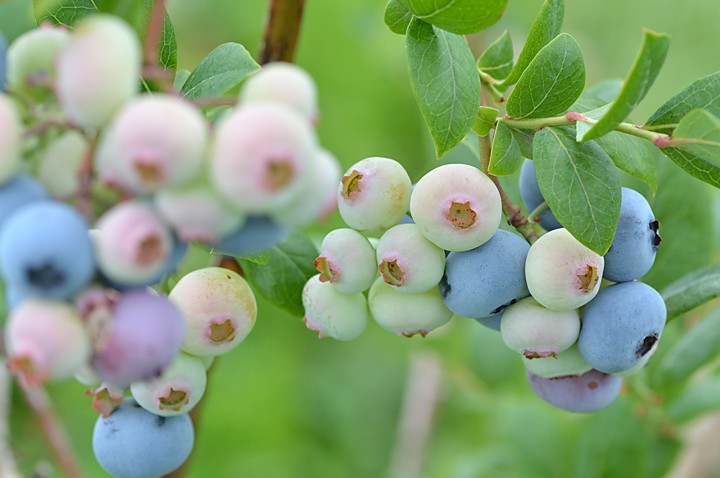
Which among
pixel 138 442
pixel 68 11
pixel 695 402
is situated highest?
pixel 68 11

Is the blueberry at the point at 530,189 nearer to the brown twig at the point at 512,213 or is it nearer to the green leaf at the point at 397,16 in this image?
the brown twig at the point at 512,213

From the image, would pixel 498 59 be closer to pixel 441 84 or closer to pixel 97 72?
pixel 441 84

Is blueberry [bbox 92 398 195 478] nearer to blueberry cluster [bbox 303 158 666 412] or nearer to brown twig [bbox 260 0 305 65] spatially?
blueberry cluster [bbox 303 158 666 412]

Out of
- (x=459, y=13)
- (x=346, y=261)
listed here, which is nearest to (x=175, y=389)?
(x=346, y=261)

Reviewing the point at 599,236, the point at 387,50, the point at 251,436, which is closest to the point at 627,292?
the point at 599,236

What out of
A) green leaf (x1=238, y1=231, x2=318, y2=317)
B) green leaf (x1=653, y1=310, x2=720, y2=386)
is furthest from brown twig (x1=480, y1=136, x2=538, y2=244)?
green leaf (x1=653, y1=310, x2=720, y2=386)

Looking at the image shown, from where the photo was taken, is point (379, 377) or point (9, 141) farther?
point (379, 377)

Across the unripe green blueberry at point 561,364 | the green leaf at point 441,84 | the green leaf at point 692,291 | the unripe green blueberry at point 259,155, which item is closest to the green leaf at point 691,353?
the green leaf at point 692,291
